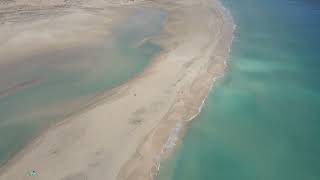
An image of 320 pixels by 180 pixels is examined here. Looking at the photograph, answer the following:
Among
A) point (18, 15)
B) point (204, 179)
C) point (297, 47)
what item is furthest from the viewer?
point (18, 15)

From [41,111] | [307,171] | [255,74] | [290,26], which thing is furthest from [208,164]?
[290,26]

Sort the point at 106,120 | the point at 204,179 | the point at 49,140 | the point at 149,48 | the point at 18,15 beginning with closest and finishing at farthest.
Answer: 1. the point at 204,179
2. the point at 49,140
3. the point at 106,120
4. the point at 149,48
5. the point at 18,15

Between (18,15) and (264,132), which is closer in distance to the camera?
(264,132)

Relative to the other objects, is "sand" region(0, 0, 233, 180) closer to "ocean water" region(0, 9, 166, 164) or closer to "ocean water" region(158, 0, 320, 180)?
"ocean water" region(158, 0, 320, 180)

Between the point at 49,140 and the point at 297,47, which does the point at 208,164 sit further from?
the point at 297,47

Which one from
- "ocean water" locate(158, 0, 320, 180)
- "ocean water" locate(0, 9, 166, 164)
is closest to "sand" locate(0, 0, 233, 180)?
"ocean water" locate(158, 0, 320, 180)

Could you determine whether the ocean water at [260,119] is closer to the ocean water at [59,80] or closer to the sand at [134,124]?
the sand at [134,124]

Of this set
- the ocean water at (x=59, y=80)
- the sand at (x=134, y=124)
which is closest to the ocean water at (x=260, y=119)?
the sand at (x=134, y=124)
